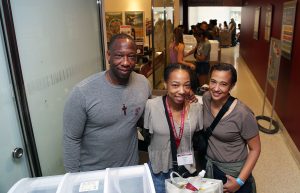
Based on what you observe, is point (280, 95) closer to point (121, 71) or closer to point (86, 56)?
point (86, 56)

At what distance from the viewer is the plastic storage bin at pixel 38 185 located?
959mm

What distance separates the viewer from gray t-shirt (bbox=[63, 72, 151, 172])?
1.41m

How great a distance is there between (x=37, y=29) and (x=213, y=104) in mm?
1222

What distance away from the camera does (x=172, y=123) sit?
59.4 inches

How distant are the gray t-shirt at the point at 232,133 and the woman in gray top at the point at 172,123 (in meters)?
0.12

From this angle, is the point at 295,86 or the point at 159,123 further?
the point at 295,86

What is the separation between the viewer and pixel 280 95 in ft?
14.1

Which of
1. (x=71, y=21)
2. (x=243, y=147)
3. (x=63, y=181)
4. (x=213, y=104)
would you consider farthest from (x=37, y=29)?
(x=243, y=147)

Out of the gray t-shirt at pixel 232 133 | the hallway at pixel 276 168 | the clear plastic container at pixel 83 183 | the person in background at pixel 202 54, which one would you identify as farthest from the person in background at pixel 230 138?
the person in background at pixel 202 54

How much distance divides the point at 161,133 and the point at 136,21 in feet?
16.1

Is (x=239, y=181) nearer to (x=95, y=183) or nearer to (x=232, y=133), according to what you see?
(x=232, y=133)

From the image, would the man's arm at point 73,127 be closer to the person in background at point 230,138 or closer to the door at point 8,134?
the door at point 8,134

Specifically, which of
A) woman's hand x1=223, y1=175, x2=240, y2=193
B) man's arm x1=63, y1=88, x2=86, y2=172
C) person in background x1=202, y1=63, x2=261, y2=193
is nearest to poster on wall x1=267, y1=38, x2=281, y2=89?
person in background x1=202, y1=63, x2=261, y2=193

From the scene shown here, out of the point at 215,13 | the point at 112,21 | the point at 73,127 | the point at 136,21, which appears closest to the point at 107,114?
the point at 73,127
